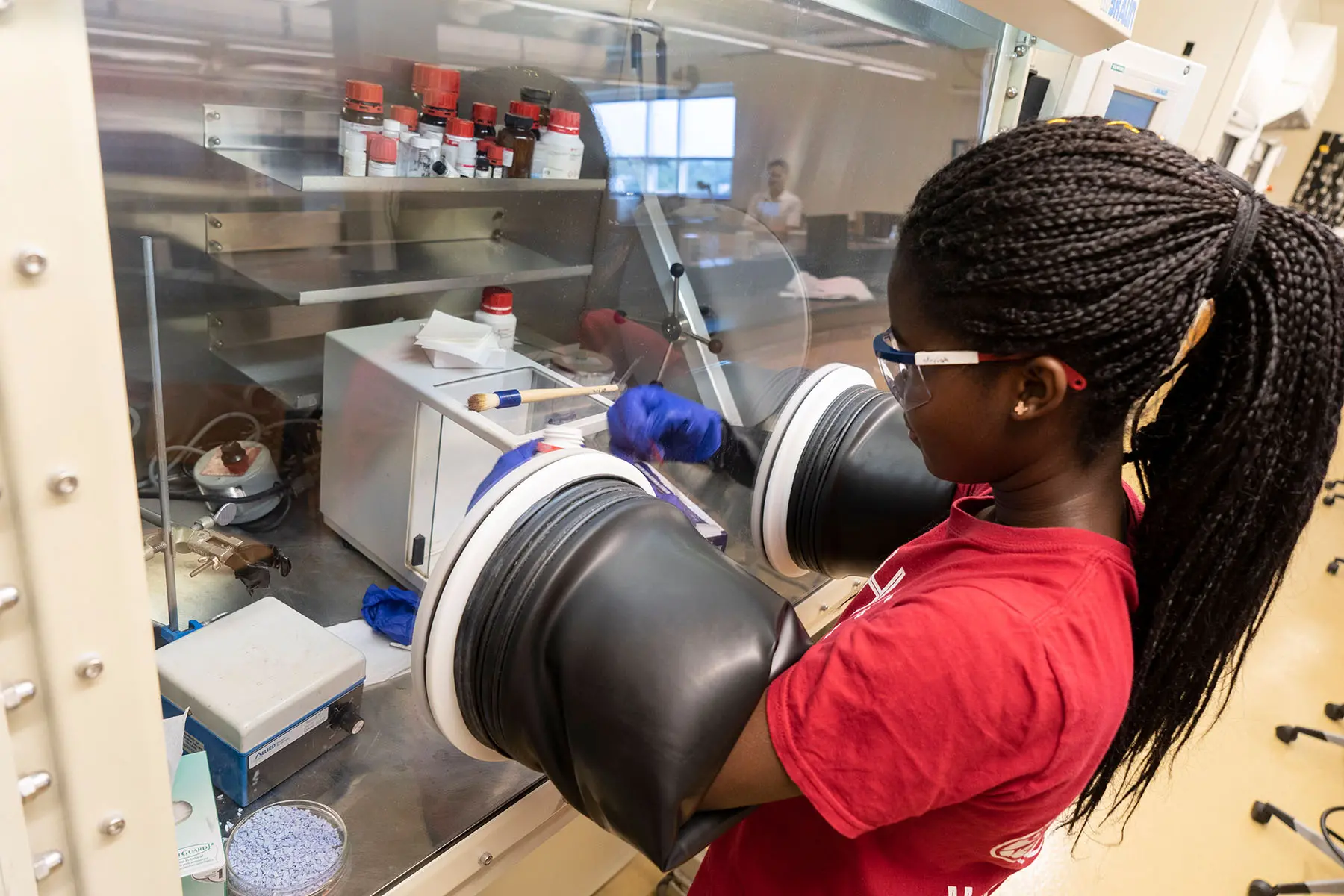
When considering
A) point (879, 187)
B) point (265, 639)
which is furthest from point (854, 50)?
point (265, 639)

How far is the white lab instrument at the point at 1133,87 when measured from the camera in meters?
1.69

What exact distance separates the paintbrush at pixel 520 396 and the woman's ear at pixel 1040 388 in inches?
27.6

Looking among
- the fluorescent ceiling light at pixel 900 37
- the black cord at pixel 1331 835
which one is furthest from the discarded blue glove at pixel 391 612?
the black cord at pixel 1331 835

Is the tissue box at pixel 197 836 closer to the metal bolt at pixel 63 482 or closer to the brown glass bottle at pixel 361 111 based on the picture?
the metal bolt at pixel 63 482

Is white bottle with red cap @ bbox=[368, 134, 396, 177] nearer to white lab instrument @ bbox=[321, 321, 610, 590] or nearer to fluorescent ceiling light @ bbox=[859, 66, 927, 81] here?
white lab instrument @ bbox=[321, 321, 610, 590]

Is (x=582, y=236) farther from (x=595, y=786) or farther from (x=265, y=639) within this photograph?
(x=595, y=786)

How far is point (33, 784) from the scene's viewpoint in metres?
0.46

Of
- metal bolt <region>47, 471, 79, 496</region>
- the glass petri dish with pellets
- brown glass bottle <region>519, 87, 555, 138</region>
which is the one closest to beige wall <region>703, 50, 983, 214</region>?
brown glass bottle <region>519, 87, 555, 138</region>

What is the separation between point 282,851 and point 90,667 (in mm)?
457

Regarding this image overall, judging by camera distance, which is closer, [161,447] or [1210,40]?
[161,447]

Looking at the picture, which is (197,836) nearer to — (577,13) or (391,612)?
(391,612)

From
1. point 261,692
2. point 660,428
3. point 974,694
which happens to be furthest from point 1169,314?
point 261,692

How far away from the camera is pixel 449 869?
0.89 metres

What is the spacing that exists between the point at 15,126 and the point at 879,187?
160 centimetres
